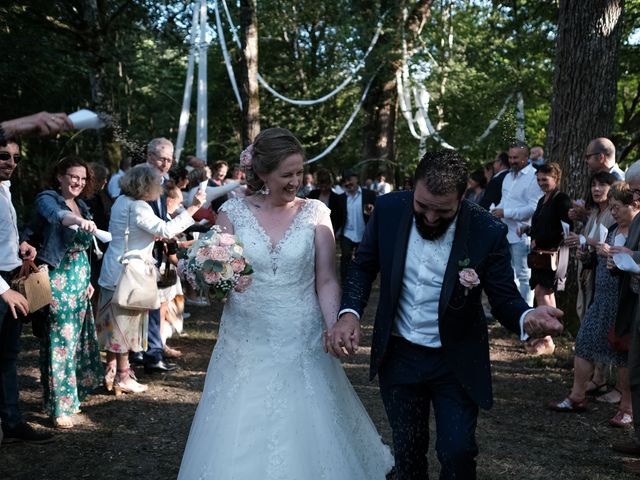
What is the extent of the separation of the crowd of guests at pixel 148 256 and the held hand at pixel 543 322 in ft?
6.38

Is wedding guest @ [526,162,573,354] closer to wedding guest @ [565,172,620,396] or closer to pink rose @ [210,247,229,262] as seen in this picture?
wedding guest @ [565,172,620,396]

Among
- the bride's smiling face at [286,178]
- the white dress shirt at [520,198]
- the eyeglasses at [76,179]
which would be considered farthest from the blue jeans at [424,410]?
the white dress shirt at [520,198]

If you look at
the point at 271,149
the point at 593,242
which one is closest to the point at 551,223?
the point at 593,242

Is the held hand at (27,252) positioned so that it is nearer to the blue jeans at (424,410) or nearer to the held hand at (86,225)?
the held hand at (86,225)

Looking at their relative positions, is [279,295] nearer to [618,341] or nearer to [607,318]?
[618,341]

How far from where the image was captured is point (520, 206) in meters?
9.29

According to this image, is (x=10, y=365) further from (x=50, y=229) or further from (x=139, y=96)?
(x=139, y=96)

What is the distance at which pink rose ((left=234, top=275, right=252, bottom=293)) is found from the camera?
380cm

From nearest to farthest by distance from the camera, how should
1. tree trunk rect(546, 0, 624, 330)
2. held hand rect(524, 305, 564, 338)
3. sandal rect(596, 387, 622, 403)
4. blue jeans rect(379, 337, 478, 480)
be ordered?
1. held hand rect(524, 305, 564, 338)
2. blue jeans rect(379, 337, 478, 480)
3. sandal rect(596, 387, 622, 403)
4. tree trunk rect(546, 0, 624, 330)

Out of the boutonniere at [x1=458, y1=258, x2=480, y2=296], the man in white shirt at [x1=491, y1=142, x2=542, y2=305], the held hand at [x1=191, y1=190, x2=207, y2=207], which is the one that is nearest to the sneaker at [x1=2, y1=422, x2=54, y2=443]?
the held hand at [x1=191, y1=190, x2=207, y2=207]

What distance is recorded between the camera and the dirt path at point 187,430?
16.1 feet

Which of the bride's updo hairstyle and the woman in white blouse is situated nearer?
the bride's updo hairstyle

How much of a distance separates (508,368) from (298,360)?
4.55 metres

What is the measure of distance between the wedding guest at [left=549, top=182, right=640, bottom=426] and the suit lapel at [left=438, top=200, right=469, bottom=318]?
8.38ft
